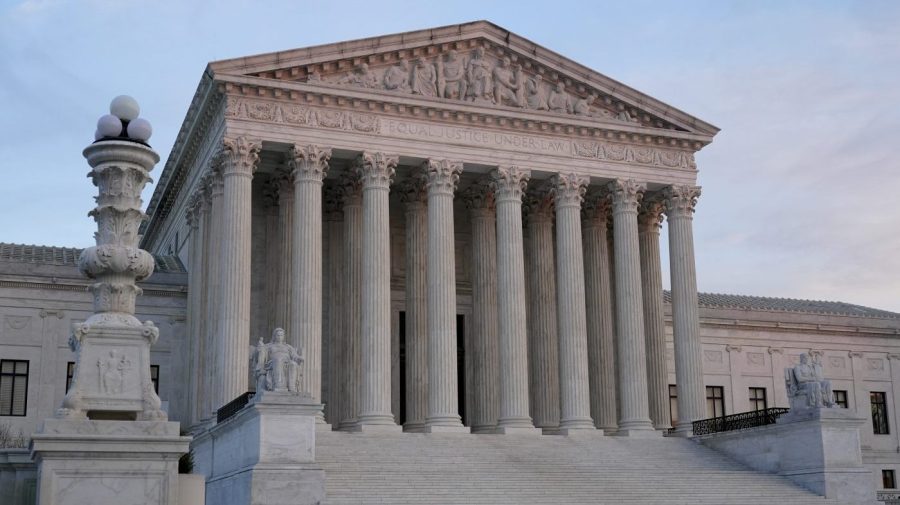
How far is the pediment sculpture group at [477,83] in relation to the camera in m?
42.2

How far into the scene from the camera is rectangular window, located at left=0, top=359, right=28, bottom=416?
43938 mm

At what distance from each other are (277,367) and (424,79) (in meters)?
16.7

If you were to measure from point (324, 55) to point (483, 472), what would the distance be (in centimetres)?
1666

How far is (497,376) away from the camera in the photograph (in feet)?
148

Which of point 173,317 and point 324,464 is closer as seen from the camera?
point 324,464

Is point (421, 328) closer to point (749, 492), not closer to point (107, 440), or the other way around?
point (749, 492)

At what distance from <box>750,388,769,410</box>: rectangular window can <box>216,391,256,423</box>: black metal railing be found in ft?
105

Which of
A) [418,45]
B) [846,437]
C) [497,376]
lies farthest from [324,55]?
[846,437]

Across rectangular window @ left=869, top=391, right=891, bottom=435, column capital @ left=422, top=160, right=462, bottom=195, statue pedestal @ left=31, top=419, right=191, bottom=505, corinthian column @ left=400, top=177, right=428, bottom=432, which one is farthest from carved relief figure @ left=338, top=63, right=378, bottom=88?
rectangular window @ left=869, top=391, right=891, bottom=435

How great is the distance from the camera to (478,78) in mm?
43750

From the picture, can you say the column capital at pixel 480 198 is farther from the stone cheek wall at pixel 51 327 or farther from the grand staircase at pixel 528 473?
the stone cheek wall at pixel 51 327

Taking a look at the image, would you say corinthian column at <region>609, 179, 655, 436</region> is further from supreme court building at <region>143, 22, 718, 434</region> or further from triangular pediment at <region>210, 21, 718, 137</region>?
triangular pediment at <region>210, 21, 718, 137</region>

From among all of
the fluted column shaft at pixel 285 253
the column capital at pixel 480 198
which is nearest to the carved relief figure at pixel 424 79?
the column capital at pixel 480 198

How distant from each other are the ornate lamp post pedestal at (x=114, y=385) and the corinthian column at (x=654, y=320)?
32266 mm
